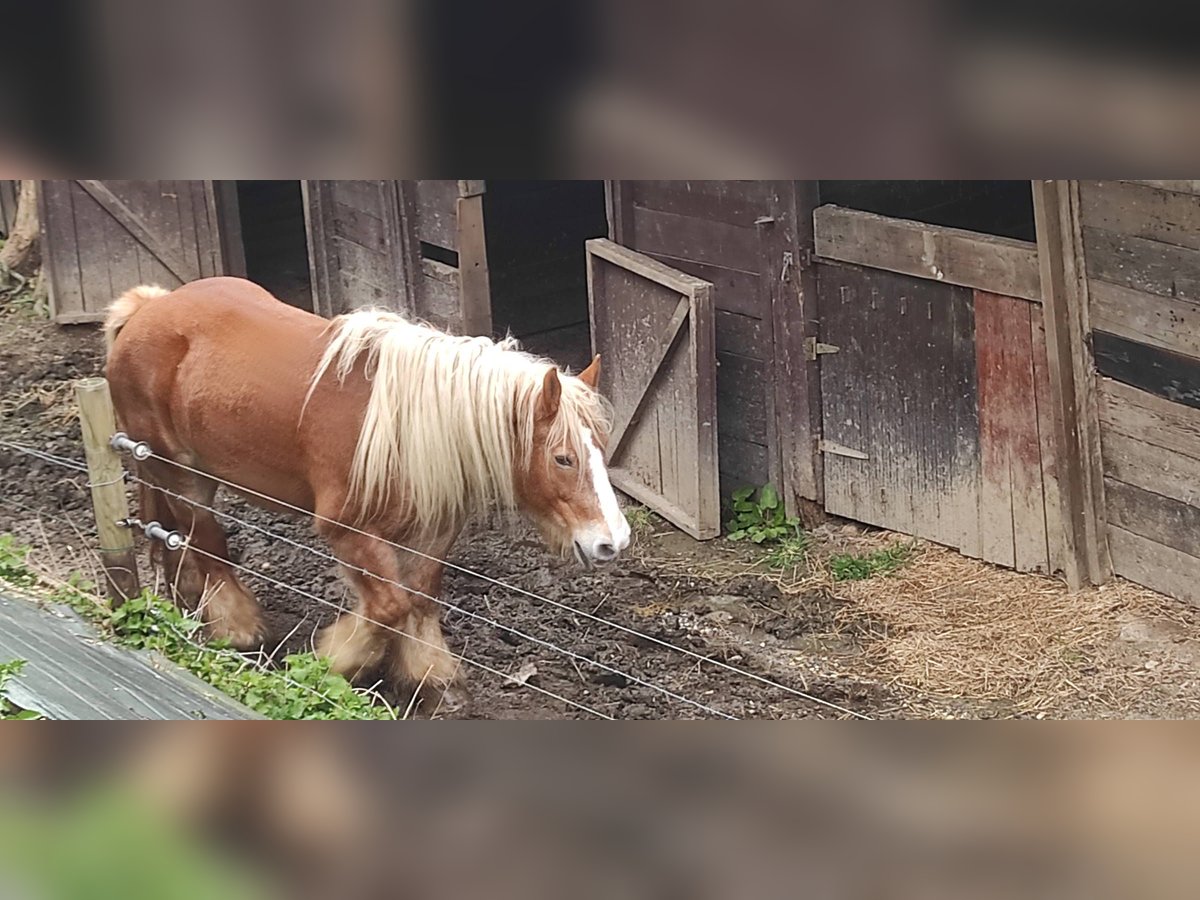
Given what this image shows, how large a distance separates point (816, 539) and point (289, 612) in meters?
1.04

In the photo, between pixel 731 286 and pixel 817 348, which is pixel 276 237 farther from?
pixel 817 348


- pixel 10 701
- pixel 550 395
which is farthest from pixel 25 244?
pixel 550 395

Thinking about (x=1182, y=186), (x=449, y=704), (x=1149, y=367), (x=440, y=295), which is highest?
(x=1182, y=186)

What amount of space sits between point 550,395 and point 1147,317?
1184mm

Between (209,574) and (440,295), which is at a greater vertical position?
(440,295)

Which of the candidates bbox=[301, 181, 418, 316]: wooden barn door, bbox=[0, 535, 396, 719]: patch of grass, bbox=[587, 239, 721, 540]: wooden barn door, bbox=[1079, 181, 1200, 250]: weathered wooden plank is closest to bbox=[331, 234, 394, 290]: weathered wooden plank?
bbox=[301, 181, 418, 316]: wooden barn door

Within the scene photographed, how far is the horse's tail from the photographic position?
241 cm

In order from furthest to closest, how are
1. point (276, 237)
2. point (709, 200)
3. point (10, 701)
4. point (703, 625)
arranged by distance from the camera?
point (709, 200), point (703, 625), point (276, 237), point (10, 701)

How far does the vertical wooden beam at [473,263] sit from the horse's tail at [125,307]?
53 cm

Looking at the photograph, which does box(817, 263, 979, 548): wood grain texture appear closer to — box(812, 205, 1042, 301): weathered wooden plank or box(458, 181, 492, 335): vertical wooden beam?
box(812, 205, 1042, 301): weathered wooden plank

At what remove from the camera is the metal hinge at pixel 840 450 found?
2900 mm

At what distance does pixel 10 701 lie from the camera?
2010 mm
